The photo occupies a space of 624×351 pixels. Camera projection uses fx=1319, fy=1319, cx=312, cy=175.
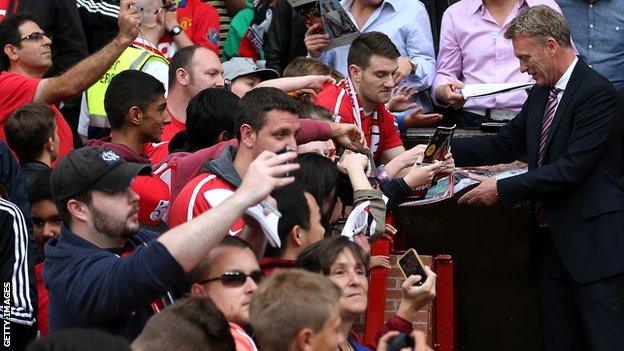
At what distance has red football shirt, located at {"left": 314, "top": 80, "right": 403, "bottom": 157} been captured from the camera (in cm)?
811

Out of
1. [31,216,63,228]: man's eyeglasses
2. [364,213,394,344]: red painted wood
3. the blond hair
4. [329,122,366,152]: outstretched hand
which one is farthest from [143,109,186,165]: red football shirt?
the blond hair

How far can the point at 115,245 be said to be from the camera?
205 inches

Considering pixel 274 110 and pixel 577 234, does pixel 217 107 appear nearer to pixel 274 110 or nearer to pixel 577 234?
pixel 274 110

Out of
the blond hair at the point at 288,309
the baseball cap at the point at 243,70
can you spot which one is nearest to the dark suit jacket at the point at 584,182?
the baseball cap at the point at 243,70

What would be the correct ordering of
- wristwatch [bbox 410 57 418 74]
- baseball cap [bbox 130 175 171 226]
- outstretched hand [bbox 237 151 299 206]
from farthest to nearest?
wristwatch [bbox 410 57 418 74] < baseball cap [bbox 130 175 171 226] < outstretched hand [bbox 237 151 299 206]

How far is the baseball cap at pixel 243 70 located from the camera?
8.89 metres

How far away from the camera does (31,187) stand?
6820 mm

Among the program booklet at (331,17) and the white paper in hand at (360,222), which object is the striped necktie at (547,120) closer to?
the program booklet at (331,17)

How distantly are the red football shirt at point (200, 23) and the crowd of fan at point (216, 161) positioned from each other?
0.05 ft

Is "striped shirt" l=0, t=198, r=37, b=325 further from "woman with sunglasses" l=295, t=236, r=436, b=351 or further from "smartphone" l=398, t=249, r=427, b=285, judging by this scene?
"smartphone" l=398, t=249, r=427, b=285

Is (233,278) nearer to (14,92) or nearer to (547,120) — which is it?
(14,92)

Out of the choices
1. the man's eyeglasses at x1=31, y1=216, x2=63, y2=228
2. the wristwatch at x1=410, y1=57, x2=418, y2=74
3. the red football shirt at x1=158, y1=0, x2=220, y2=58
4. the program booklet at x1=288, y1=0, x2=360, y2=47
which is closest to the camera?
the man's eyeglasses at x1=31, y1=216, x2=63, y2=228

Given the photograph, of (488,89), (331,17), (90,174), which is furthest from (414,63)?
(90,174)

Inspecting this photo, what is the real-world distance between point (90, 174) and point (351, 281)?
3.91 ft
